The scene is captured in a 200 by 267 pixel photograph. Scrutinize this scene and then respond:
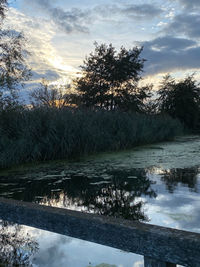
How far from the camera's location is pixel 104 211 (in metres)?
2.72

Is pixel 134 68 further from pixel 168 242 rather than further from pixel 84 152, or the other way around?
pixel 168 242

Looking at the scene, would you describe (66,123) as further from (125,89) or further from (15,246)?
(125,89)

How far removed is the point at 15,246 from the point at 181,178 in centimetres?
291

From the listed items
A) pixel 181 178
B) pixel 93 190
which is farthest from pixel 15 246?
pixel 181 178

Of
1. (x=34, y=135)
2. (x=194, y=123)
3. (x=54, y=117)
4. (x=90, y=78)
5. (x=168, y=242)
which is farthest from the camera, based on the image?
(x=90, y=78)

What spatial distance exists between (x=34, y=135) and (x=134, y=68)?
1534 cm

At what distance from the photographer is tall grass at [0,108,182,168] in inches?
220

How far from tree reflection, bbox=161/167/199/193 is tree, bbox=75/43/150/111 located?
47.0 feet

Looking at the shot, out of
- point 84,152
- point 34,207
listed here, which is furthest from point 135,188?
point 84,152

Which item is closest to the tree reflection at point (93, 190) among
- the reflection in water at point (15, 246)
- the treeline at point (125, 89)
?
the reflection in water at point (15, 246)

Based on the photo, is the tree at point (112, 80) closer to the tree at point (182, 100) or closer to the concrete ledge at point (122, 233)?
the tree at point (182, 100)

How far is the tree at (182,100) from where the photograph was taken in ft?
59.9

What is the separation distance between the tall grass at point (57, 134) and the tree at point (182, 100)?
11123mm

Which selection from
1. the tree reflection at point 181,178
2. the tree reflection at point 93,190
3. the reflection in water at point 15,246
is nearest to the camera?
the reflection in water at point 15,246
